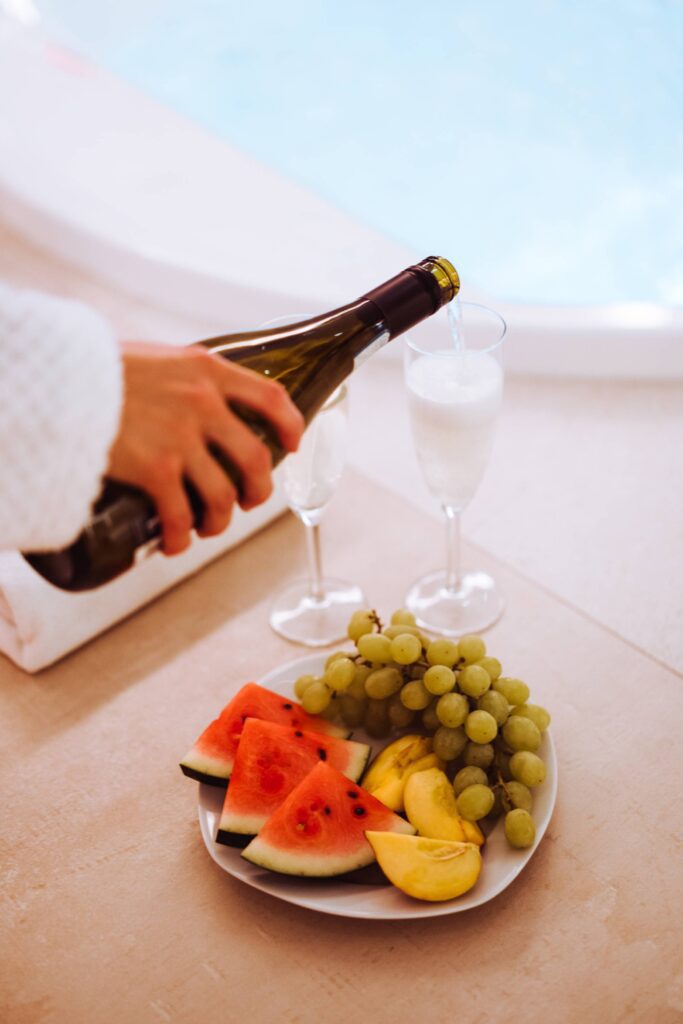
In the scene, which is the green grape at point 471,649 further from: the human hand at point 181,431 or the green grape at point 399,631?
the human hand at point 181,431

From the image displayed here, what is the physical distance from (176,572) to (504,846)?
0.50 metres

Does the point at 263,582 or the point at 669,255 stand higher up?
the point at 263,582

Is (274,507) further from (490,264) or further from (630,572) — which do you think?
(490,264)

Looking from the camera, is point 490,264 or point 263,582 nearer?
point 263,582

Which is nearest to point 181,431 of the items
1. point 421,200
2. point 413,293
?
point 413,293

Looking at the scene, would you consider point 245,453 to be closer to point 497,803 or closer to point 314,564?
point 497,803

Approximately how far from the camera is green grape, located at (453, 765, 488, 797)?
32.4 inches

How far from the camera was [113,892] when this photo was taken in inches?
33.2

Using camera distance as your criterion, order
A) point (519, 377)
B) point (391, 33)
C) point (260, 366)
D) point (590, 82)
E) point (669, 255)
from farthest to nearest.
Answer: point (391, 33) < point (590, 82) < point (669, 255) < point (519, 377) < point (260, 366)

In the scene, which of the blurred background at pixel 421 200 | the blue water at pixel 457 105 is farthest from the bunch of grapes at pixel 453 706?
the blue water at pixel 457 105

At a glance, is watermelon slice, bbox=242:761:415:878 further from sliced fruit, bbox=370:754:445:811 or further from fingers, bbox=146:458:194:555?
fingers, bbox=146:458:194:555

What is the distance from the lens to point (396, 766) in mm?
865

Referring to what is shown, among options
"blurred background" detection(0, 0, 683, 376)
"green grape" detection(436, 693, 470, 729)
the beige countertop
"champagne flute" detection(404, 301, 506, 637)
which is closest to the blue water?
"blurred background" detection(0, 0, 683, 376)

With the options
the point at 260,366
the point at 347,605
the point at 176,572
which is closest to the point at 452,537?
the point at 347,605
